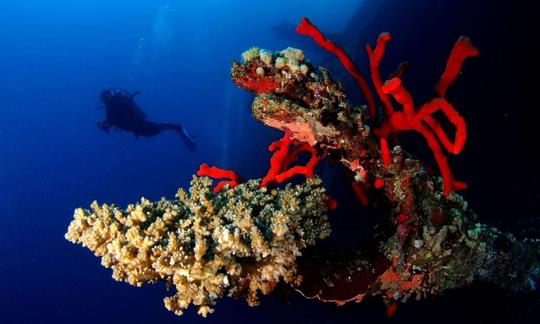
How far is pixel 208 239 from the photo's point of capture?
2354mm

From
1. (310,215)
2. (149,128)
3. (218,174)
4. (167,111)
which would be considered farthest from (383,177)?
(167,111)

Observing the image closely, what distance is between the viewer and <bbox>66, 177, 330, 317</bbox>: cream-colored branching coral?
224 centimetres

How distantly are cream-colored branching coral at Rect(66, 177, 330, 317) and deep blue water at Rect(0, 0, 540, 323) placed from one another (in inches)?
187

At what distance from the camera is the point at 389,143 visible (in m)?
3.06

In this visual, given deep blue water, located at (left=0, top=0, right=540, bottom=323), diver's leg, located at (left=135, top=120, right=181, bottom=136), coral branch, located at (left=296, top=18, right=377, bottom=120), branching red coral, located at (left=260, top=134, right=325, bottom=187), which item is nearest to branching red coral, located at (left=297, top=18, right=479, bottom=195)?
coral branch, located at (left=296, top=18, right=377, bottom=120)

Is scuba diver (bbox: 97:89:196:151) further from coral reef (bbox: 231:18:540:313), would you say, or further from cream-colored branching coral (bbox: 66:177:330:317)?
coral reef (bbox: 231:18:540:313)

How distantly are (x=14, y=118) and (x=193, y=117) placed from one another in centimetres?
2809

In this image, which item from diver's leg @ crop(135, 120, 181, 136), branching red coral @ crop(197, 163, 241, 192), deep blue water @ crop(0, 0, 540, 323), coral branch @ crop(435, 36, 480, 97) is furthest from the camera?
diver's leg @ crop(135, 120, 181, 136)

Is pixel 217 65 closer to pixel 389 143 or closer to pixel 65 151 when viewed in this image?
pixel 65 151

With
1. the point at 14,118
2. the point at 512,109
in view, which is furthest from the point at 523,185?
the point at 14,118

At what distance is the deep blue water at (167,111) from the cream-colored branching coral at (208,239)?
476 centimetres

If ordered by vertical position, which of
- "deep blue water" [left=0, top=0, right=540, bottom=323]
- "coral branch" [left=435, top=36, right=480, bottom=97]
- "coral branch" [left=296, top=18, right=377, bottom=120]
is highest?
"coral branch" [left=435, top=36, right=480, bottom=97]

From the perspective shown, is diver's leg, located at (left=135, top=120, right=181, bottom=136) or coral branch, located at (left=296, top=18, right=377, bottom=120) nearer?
coral branch, located at (left=296, top=18, right=377, bottom=120)

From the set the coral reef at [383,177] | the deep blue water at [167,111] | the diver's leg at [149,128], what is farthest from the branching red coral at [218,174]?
the diver's leg at [149,128]
